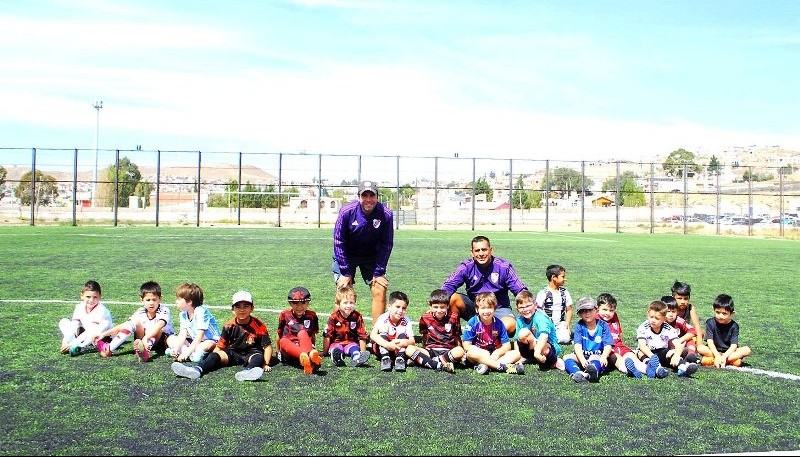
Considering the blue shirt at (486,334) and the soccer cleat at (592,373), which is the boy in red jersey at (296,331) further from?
the soccer cleat at (592,373)

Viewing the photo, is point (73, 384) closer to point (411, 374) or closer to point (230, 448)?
point (230, 448)

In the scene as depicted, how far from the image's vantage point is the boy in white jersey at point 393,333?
7.61 meters

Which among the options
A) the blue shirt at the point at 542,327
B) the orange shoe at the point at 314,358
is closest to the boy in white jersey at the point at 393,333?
the orange shoe at the point at 314,358

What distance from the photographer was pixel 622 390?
6668 millimetres

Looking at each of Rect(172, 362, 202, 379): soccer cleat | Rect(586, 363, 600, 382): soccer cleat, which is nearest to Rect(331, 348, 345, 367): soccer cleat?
Rect(172, 362, 202, 379): soccer cleat

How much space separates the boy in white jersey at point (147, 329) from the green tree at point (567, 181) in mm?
42600

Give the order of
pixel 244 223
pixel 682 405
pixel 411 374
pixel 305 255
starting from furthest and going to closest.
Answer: pixel 244 223 → pixel 305 255 → pixel 411 374 → pixel 682 405

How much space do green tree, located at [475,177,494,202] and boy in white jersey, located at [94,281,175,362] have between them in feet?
143

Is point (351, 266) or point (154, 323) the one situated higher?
point (351, 266)

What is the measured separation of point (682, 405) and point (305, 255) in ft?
56.6

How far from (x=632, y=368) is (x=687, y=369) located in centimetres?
51

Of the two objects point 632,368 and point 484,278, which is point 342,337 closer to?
point 484,278

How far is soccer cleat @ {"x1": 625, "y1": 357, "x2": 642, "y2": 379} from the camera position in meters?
7.18

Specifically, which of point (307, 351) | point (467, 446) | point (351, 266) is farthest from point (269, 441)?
point (351, 266)
